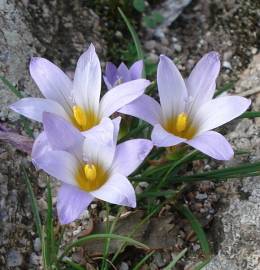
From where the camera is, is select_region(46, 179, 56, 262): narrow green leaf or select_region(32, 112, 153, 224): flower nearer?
select_region(32, 112, 153, 224): flower

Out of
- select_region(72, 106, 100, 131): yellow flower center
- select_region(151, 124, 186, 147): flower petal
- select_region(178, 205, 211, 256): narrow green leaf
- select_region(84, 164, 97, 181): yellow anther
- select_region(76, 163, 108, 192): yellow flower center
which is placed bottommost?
select_region(178, 205, 211, 256): narrow green leaf

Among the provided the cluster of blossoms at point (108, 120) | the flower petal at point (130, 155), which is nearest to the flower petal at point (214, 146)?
the cluster of blossoms at point (108, 120)

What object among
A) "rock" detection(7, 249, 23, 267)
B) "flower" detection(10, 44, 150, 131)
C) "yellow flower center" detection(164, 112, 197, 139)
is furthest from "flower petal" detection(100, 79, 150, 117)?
"rock" detection(7, 249, 23, 267)

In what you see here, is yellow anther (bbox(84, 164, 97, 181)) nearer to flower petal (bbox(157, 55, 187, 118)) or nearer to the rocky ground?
flower petal (bbox(157, 55, 187, 118))

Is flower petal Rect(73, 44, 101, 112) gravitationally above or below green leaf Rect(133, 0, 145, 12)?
above

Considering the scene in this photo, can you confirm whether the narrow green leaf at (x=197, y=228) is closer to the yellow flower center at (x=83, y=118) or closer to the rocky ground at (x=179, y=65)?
the rocky ground at (x=179, y=65)

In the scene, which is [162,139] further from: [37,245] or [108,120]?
[37,245]

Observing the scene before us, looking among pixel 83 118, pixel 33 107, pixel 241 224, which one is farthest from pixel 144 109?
pixel 241 224

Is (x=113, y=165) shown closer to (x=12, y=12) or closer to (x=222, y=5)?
(x=12, y=12)
